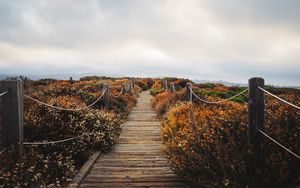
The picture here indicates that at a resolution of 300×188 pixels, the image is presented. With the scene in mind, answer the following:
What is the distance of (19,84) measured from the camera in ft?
18.8

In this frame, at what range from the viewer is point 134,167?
287 inches

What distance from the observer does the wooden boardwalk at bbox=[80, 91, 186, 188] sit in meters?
6.17

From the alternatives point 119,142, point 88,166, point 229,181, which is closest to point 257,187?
point 229,181

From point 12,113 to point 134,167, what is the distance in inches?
110

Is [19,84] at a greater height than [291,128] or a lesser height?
greater

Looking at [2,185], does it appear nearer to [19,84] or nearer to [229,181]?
[19,84]

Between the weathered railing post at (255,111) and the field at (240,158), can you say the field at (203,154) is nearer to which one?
the field at (240,158)

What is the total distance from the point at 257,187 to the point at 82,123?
5.20m

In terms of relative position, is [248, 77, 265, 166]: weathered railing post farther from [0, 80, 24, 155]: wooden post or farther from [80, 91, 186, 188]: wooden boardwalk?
[0, 80, 24, 155]: wooden post

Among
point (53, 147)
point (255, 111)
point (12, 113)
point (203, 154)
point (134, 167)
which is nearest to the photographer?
point (255, 111)

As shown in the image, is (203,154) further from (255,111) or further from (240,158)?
(255,111)

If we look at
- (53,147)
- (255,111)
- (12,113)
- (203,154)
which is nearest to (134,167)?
(53,147)

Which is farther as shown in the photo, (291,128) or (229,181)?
(291,128)

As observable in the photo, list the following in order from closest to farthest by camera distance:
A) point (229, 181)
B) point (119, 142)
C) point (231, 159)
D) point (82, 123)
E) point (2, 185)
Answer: point (2, 185) → point (229, 181) → point (231, 159) → point (82, 123) → point (119, 142)
